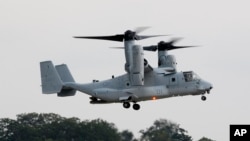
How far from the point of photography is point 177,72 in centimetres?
8662

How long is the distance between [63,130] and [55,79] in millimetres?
26846

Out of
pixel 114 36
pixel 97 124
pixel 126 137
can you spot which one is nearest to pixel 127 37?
pixel 114 36

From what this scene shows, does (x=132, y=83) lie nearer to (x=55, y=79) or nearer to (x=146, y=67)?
(x=146, y=67)

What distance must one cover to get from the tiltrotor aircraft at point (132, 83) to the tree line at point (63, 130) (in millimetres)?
20025

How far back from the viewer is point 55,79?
87.6 meters

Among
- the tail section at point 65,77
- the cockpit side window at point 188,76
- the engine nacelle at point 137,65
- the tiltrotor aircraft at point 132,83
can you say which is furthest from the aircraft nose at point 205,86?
the tail section at point 65,77

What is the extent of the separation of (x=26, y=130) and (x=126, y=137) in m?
13.3

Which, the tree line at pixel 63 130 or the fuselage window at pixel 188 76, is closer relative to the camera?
the fuselage window at pixel 188 76

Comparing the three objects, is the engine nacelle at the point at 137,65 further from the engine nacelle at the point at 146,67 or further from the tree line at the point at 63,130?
the tree line at the point at 63,130

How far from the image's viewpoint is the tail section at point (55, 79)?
8719cm

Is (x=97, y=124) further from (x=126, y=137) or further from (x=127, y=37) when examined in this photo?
(x=127, y=37)

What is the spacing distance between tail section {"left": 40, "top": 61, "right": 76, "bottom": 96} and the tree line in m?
18.9

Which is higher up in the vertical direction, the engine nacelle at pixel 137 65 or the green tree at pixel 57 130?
the engine nacelle at pixel 137 65

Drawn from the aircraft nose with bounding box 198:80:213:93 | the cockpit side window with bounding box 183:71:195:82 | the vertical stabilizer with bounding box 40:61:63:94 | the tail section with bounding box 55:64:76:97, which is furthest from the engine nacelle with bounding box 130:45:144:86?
the vertical stabilizer with bounding box 40:61:63:94
